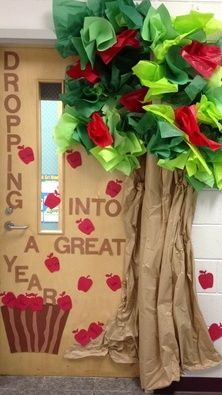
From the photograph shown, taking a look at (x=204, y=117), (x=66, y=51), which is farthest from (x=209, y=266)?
(x=66, y=51)

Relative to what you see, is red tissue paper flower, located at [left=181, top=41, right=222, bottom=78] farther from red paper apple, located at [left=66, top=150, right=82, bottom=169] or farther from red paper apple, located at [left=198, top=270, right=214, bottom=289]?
red paper apple, located at [left=198, top=270, right=214, bottom=289]

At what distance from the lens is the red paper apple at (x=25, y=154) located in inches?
76.2

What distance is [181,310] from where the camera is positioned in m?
1.87

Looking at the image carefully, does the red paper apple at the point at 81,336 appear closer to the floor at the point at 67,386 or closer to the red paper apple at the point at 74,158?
the floor at the point at 67,386

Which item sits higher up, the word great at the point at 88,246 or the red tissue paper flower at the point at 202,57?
the red tissue paper flower at the point at 202,57

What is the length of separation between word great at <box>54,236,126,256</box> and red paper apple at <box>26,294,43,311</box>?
30cm

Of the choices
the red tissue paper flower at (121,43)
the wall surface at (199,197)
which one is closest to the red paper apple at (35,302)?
the wall surface at (199,197)

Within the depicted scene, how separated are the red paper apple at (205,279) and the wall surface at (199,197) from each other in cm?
2

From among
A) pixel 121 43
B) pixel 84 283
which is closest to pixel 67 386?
pixel 84 283

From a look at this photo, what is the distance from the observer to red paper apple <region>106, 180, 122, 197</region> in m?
1.95

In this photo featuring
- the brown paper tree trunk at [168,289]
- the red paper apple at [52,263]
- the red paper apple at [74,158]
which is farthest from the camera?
the red paper apple at [52,263]

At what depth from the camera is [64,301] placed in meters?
2.06

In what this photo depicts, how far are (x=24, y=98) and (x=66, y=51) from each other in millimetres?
364

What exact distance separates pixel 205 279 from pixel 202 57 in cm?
114
